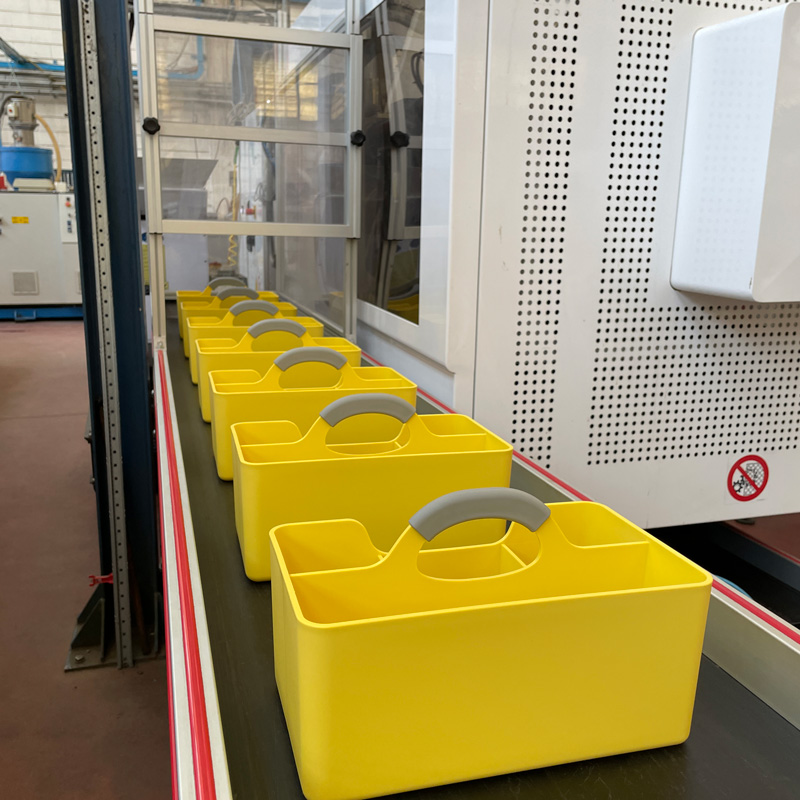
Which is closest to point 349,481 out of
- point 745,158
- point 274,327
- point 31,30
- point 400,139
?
point 274,327

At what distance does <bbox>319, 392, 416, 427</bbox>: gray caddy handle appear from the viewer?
896 mm

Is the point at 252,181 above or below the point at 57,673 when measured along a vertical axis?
above

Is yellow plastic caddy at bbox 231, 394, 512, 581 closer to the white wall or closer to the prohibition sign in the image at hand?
the prohibition sign

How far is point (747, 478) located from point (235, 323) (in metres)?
1.27

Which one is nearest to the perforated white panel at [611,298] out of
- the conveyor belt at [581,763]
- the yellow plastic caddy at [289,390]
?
the yellow plastic caddy at [289,390]

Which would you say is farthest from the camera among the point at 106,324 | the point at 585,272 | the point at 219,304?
the point at 219,304

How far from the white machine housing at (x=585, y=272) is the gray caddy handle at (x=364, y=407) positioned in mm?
537

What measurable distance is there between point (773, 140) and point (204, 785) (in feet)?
4.38

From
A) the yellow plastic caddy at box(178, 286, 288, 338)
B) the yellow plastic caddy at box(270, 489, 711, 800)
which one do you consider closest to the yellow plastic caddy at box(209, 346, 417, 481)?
the yellow plastic caddy at box(270, 489, 711, 800)

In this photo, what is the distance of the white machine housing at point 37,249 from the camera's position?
7.74 meters

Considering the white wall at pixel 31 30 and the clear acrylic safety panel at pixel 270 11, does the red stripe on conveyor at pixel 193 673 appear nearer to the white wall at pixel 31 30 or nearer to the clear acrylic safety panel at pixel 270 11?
the clear acrylic safety panel at pixel 270 11

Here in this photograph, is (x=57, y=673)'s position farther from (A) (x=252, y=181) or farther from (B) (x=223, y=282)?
(A) (x=252, y=181)

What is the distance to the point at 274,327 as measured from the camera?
1515 millimetres

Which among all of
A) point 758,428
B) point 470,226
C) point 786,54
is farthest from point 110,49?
point 758,428
